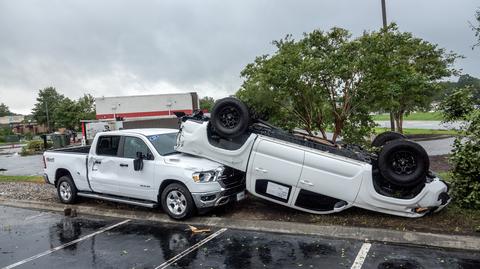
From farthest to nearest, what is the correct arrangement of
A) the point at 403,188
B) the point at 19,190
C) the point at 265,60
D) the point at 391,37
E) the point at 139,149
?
1. the point at 19,190
2. the point at 265,60
3. the point at 391,37
4. the point at 139,149
5. the point at 403,188

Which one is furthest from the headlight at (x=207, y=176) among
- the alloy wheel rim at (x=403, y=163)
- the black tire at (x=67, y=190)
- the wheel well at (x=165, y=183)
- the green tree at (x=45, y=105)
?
the green tree at (x=45, y=105)

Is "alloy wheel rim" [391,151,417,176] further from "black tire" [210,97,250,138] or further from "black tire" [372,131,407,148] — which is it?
"black tire" [210,97,250,138]

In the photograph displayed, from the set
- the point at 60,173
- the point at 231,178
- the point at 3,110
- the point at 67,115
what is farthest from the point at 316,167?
the point at 3,110

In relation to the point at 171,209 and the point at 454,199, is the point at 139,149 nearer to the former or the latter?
the point at 171,209

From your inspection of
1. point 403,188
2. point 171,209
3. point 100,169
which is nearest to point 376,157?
point 403,188

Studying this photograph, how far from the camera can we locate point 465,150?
6977mm

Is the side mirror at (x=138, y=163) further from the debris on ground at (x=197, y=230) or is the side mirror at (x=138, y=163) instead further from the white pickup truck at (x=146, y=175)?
the debris on ground at (x=197, y=230)

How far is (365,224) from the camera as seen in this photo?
6.81 metres

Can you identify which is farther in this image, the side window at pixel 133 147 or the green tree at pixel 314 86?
the green tree at pixel 314 86

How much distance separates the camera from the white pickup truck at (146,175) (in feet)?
24.8

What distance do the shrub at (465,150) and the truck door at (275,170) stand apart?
2.60 meters

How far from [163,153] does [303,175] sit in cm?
281

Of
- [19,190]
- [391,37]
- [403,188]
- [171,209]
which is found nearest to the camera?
[403,188]

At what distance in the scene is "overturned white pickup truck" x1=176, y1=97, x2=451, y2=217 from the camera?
6652mm
